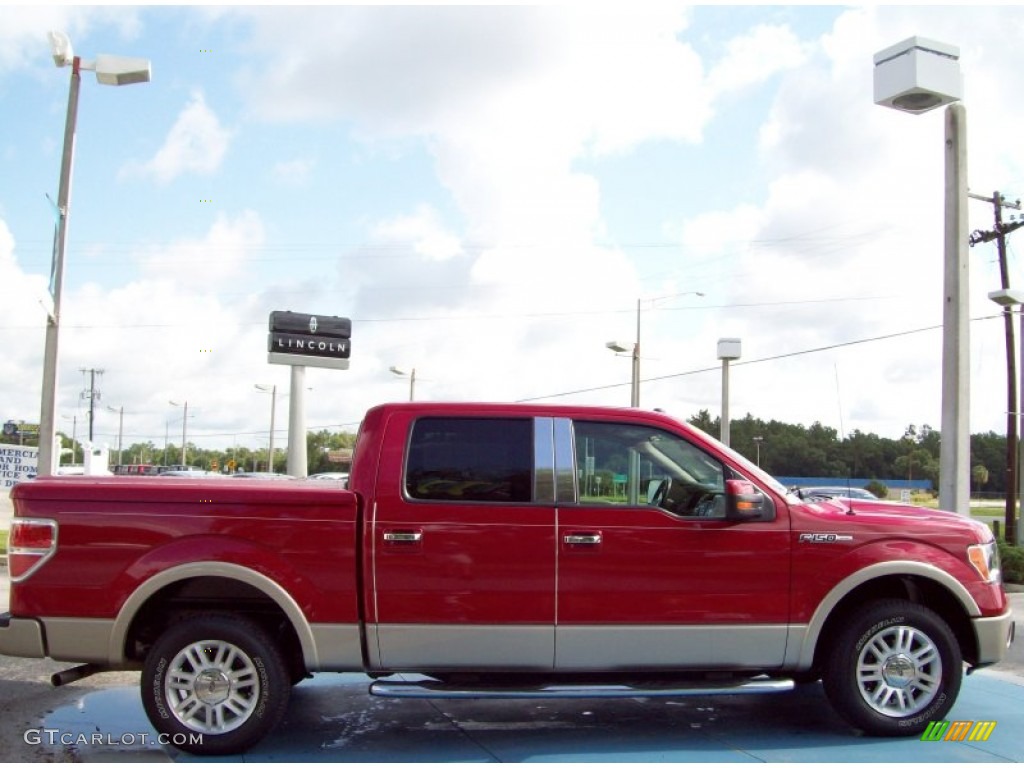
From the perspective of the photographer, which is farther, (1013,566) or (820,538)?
(1013,566)

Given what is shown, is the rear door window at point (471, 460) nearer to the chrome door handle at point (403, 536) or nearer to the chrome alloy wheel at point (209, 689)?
the chrome door handle at point (403, 536)

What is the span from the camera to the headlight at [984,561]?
18.3 feet

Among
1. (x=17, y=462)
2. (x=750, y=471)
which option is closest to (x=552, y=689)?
(x=750, y=471)

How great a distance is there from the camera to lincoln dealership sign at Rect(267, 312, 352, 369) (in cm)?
3043

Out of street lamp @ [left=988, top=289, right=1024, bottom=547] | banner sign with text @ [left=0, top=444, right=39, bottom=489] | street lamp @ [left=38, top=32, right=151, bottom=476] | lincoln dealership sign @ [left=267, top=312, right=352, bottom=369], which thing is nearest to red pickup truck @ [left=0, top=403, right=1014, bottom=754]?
street lamp @ [left=38, top=32, right=151, bottom=476]

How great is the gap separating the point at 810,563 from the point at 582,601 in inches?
52.4

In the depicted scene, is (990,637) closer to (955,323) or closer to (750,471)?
(750,471)

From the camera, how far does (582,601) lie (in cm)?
525

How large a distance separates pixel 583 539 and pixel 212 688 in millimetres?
2160

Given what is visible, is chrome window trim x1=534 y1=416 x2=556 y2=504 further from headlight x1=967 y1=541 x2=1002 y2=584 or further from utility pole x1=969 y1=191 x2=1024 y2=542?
utility pole x1=969 y1=191 x2=1024 y2=542

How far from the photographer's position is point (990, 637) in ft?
18.2

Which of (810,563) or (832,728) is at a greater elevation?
(810,563)

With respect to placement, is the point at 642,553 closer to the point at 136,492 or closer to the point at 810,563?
the point at 810,563

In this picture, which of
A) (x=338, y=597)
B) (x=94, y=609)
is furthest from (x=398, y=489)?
(x=94, y=609)
